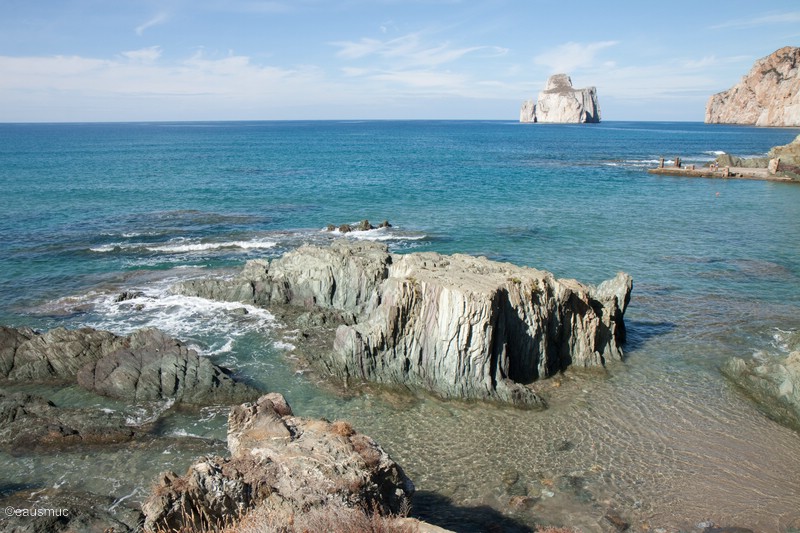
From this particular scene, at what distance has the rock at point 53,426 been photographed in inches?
619

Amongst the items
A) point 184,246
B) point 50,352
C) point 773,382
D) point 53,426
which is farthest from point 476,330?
point 184,246

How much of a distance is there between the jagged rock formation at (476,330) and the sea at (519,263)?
84 centimetres

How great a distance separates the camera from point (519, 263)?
3500cm

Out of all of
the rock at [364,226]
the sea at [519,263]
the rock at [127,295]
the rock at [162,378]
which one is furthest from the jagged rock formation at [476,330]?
the rock at [364,226]

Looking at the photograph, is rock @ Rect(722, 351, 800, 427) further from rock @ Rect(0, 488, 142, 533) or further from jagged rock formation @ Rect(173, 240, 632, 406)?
rock @ Rect(0, 488, 142, 533)

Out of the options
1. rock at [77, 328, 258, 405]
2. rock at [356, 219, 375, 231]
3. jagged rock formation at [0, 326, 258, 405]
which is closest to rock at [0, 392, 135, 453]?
rock at [77, 328, 258, 405]

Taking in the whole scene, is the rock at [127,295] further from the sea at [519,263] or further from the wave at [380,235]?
the wave at [380,235]

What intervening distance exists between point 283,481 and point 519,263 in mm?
27107

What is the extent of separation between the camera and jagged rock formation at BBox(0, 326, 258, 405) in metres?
19.1

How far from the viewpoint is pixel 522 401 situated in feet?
61.1

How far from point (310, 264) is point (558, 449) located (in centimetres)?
1561

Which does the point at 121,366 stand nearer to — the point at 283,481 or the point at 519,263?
the point at 283,481

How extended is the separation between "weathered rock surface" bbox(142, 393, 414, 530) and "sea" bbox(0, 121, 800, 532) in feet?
12.1

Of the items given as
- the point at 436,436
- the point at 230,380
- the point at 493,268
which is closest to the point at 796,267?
the point at 493,268
